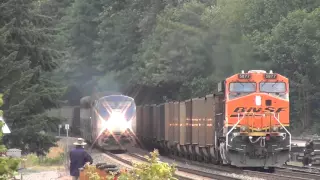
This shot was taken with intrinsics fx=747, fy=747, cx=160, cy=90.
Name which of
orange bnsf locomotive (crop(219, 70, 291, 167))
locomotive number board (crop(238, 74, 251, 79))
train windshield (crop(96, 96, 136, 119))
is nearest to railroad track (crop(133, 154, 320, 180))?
orange bnsf locomotive (crop(219, 70, 291, 167))

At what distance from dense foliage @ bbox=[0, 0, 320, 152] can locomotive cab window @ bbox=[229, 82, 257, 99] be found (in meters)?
9.53

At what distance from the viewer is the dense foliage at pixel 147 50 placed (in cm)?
3525

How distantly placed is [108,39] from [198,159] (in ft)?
144

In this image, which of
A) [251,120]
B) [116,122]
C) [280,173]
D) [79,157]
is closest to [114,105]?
[116,122]

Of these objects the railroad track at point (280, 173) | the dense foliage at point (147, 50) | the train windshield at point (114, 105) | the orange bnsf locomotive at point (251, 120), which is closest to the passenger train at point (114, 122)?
the train windshield at point (114, 105)

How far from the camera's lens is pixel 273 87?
87.1 ft

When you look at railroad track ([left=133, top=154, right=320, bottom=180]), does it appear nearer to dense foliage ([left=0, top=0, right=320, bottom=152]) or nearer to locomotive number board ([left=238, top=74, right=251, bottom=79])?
locomotive number board ([left=238, top=74, right=251, bottom=79])

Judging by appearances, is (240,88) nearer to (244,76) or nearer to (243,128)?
(244,76)

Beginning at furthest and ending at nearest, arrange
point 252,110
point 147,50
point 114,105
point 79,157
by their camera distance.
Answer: point 147,50, point 114,105, point 252,110, point 79,157

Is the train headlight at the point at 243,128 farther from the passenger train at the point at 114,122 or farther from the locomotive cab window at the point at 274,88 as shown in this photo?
the passenger train at the point at 114,122

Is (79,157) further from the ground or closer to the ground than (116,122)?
closer to the ground

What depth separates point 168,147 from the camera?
4216 centimetres

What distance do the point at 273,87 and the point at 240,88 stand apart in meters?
1.19

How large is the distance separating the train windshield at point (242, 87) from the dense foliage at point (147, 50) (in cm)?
953
